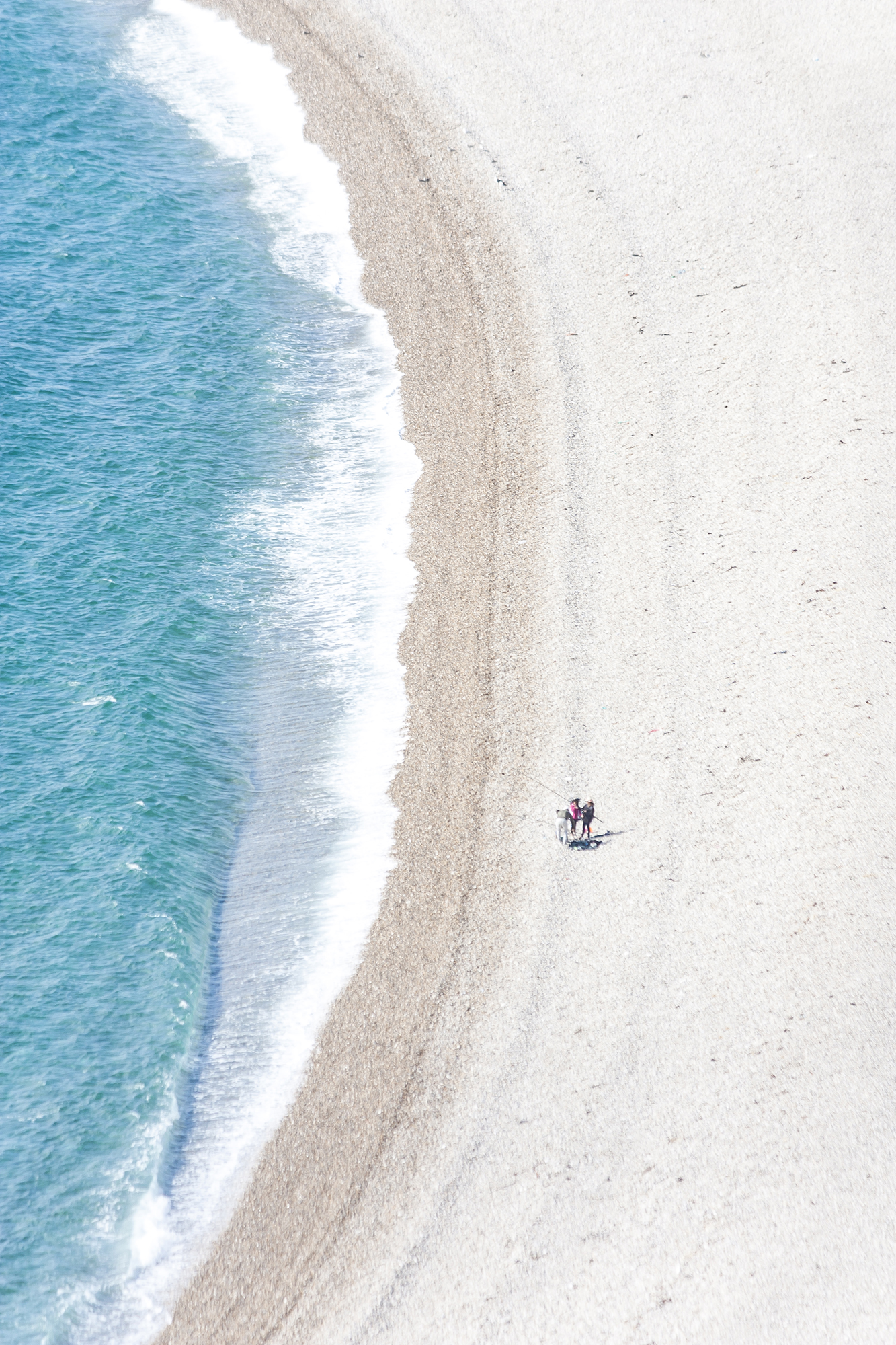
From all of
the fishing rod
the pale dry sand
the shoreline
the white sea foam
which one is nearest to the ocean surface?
the white sea foam

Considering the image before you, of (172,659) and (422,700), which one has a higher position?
(422,700)

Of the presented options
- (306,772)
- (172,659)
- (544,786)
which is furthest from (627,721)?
(172,659)

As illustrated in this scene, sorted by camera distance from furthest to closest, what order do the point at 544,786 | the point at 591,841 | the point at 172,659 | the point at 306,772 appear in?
the point at 172,659, the point at 306,772, the point at 544,786, the point at 591,841

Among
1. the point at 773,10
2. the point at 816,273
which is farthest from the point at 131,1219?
the point at 773,10

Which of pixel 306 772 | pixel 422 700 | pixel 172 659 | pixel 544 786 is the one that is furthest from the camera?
pixel 172 659

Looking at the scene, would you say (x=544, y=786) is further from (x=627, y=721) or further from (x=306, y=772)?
(x=306, y=772)

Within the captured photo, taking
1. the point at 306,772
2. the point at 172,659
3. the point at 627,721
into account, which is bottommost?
the point at 306,772

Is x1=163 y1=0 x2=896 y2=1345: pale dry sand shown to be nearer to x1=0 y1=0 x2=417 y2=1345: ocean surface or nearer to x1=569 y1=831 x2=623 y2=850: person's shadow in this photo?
x1=569 y1=831 x2=623 y2=850: person's shadow
